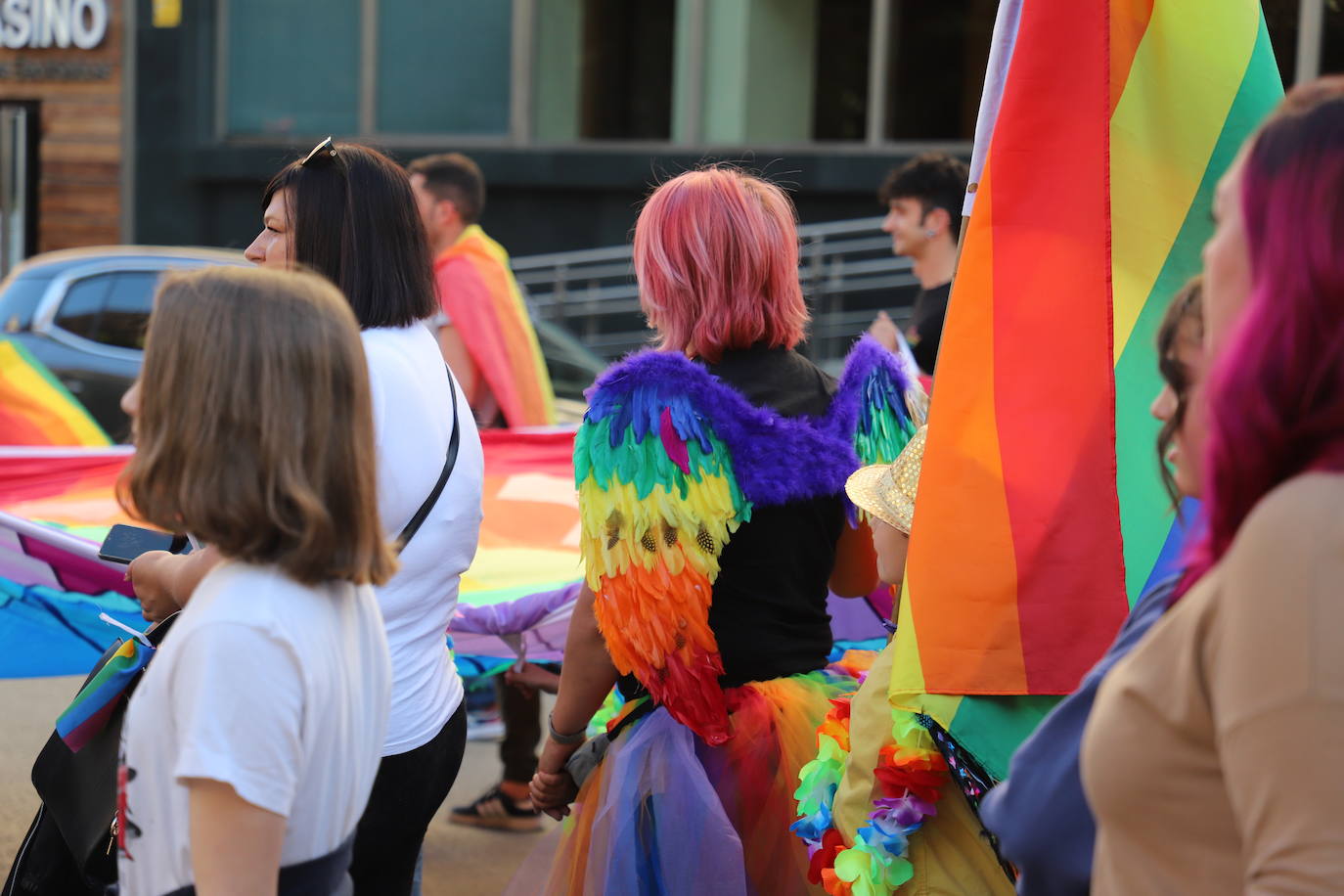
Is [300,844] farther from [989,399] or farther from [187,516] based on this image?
[989,399]

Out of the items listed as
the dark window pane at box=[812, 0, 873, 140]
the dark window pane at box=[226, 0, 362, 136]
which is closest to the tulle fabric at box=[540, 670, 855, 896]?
the dark window pane at box=[812, 0, 873, 140]

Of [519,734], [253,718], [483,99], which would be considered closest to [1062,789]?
[253,718]

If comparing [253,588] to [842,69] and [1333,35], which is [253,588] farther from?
[842,69]

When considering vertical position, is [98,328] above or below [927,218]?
below

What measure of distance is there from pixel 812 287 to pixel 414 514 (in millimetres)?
9508

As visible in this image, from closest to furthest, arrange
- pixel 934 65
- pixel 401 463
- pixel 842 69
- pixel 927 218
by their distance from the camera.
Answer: pixel 401 463 < pixel 927 218 < pixel 934 65 < pixel 842 69

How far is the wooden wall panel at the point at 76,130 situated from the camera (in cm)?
1389

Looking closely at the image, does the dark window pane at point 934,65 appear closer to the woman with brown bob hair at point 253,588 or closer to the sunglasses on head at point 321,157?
the sunglasses on head at point 321,157

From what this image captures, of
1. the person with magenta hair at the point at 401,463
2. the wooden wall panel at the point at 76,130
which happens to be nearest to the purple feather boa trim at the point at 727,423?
the person with magenta hair at the point at 401,463

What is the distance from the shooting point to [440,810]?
4922 millimetres

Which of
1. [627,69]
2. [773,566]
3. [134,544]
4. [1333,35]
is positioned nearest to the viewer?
[134,544]

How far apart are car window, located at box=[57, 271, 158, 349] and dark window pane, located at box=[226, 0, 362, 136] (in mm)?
6371

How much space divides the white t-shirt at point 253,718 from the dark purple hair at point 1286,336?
96 centimetres

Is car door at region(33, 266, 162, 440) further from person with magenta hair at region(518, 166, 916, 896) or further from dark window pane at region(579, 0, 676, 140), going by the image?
dark window pane at region(579, 0, 676, 140)
